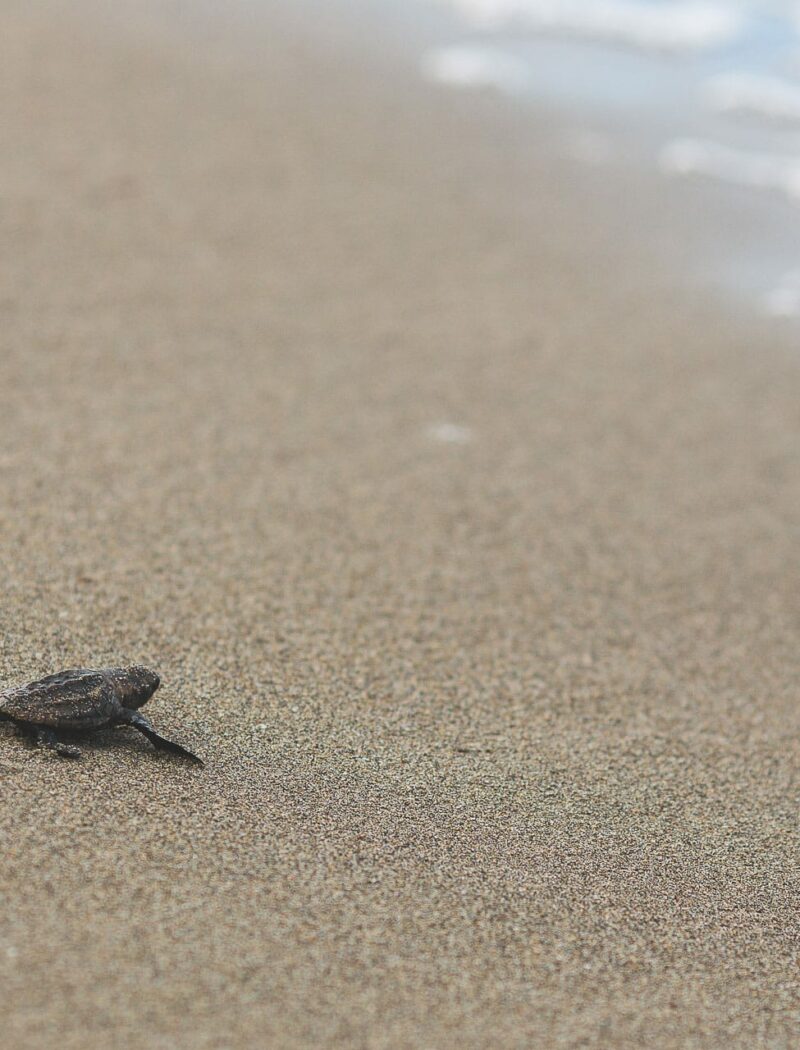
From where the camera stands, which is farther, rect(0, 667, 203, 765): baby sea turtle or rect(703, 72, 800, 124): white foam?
rect(703, 72, 800, 124): white foam

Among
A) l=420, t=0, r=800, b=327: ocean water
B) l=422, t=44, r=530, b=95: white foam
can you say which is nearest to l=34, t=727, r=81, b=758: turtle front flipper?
l=420, t=0, r=800, b=327: ocean water

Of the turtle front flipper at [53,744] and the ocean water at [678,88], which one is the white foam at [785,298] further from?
the turtle front flipper at [53,744]

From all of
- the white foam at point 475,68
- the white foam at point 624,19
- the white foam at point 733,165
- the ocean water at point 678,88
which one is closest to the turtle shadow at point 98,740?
the ocean water at point 678,88

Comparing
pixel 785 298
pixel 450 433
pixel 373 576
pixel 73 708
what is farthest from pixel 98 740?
pixel 785 298

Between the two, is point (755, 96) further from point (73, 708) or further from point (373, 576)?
point (73, 708)

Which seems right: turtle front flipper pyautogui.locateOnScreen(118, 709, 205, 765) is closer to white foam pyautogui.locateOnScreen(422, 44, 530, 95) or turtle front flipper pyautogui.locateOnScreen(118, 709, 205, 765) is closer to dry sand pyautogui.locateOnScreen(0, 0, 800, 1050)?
dry sand pyautogui.locateOnScreen(0, 0, 800, 1050)

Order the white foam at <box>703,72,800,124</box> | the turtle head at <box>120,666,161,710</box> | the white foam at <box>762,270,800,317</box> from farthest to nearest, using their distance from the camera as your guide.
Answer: the white foam at <box>703,72,800,124</box> < the white foam at <box>762,270,800,317</box> < the turtle head at <box>120,666,161,710</box>

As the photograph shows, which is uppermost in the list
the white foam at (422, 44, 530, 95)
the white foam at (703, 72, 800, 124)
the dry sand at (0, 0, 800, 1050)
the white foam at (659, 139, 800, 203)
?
the white foam at (422, 44, 530, 95)
